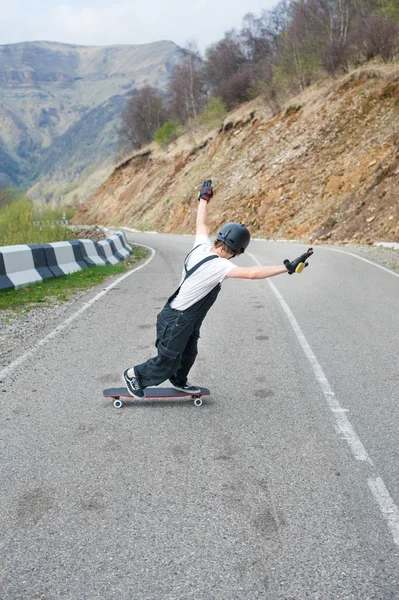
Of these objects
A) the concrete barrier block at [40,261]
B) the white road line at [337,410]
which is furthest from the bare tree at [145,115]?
the white road line at [337,410]

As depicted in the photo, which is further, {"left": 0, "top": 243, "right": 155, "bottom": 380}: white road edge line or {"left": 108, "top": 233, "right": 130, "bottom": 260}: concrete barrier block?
{"left": 108, "top": 233, "right": 130, "bottom": 260}: concrete barrier block

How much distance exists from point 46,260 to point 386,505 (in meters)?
10.8

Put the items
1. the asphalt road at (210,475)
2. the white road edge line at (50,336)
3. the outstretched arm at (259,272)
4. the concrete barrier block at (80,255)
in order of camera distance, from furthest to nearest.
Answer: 1. the concrete barrier block at (80,255)
2. the white road edge line at (50,336)
3. the outstretched arm at (259,272)
4. the asphalt road at (210,475)

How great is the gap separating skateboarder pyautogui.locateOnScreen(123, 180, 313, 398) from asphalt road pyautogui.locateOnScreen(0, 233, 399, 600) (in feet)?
1.05

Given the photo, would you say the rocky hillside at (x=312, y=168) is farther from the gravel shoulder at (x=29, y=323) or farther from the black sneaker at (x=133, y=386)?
the black sneaker at (x=133, y=386)

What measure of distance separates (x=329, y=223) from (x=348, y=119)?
30.1 feet

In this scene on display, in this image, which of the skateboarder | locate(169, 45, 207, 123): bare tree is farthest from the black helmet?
locate(169, 45, 207, 123): bare tree

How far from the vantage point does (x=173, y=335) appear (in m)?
5.05

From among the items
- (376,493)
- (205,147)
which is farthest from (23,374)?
(205,147)

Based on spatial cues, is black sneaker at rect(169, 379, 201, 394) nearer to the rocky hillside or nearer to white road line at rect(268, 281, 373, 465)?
white road line at rect(268, 281, 373, 465)

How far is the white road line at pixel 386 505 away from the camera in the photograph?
3279mm

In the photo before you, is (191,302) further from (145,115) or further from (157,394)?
(145,115)

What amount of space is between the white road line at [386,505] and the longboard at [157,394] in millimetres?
1929

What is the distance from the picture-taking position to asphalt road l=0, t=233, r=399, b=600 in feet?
9.55
